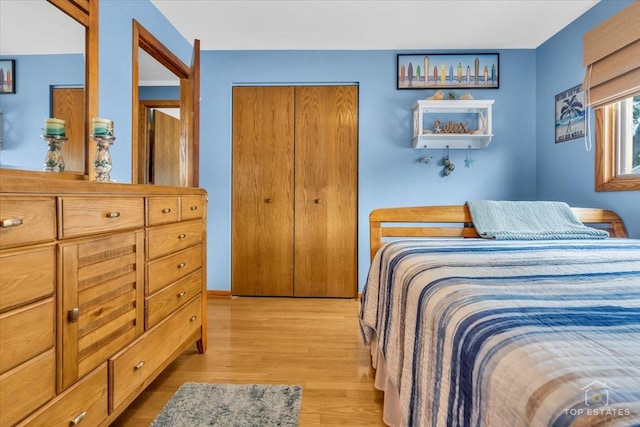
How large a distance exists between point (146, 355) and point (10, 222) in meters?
A: 0.86

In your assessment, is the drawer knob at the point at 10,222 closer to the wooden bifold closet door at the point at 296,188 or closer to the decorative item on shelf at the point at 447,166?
the wooden bifold closet door at the point at 296,188

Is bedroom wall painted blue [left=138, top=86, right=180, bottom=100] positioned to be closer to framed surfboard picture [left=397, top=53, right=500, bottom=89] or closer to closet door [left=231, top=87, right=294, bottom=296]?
closet door [left=231, top=87, right=294, bottom=296]

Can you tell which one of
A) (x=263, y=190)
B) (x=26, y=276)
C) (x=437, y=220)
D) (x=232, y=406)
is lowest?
(x=232, y=406)

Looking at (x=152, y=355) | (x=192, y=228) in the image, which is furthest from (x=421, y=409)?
(x=192, y=228)

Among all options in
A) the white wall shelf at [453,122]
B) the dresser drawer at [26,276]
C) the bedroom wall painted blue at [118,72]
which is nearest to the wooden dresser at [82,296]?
the dresser drawer at [26,276]

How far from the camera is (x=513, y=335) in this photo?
2.02ft

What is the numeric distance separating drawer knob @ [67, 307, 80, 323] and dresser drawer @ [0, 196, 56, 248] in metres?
0.23

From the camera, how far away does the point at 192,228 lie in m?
1.92

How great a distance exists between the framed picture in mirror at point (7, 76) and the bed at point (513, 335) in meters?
1.71

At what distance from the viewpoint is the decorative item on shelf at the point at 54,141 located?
1496 millimetres

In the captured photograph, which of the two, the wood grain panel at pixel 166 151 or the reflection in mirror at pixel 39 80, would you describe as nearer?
the reflection in mirror at pixel 39 80

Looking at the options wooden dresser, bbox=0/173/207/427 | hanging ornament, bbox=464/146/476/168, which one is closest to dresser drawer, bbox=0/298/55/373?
wooden dresser, bbox=0/173/207/427

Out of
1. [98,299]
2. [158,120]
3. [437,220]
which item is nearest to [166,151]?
[158,120]

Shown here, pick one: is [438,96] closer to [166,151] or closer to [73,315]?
[166,151]
